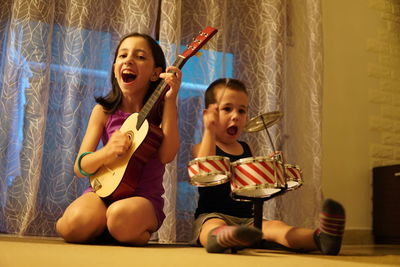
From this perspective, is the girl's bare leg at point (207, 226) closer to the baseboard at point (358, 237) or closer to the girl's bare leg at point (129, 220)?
the girl's bare leg at point (129, 220)

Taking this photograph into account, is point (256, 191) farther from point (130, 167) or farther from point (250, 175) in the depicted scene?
point (130, 167)

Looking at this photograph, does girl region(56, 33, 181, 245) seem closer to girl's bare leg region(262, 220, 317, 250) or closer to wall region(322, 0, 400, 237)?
girl's bare leg region(262, 220, 317, 250)

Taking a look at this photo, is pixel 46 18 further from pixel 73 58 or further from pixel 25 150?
pixel 25 150

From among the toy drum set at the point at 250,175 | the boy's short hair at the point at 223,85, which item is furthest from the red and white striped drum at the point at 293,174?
the boy's short hair at the point at 223,85

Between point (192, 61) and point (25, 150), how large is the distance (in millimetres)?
814

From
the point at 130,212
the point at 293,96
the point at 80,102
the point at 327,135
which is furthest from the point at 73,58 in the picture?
the point at 327,135

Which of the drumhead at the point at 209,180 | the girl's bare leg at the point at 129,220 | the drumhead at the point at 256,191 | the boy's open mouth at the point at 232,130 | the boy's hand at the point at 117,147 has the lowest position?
the girl's bare leg at the point at 129,220

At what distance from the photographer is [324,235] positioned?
1.31m

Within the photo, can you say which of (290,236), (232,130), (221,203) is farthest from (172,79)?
(290,236)

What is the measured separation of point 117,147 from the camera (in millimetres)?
1423

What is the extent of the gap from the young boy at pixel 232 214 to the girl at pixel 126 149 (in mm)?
153

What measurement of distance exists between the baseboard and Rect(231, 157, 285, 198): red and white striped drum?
1.38 m

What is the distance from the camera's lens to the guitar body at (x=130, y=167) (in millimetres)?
1429

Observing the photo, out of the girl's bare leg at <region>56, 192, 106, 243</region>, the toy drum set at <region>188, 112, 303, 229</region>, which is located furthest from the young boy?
the girl's bare leg at <region>56, 192, 106, 243</region>
